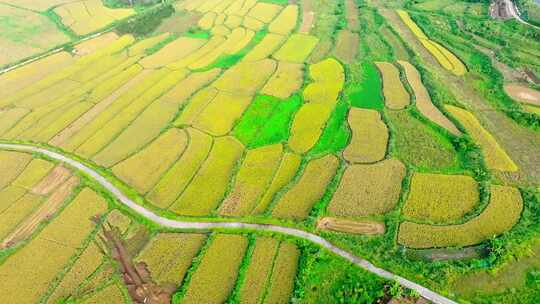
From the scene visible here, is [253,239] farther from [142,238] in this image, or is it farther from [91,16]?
[91,16]

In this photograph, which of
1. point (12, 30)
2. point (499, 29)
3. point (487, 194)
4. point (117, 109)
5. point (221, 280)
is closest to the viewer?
point (221, 280)

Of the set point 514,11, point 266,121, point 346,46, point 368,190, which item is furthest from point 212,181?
point 514,11

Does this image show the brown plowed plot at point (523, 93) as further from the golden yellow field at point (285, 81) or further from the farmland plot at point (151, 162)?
the farmland plot at point (151, 162)

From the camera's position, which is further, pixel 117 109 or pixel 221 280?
pixel 117 109

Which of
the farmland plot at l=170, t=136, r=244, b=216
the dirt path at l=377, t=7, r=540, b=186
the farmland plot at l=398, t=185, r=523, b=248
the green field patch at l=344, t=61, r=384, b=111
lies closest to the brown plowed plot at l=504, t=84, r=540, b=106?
the dirt path at l=377, t=7, r=540, b=186

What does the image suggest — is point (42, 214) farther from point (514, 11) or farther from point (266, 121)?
point (514, 11)

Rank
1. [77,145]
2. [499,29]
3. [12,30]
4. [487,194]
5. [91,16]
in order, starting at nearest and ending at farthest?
[487,194] → [77,145] → [499,29] → [12,30] → [91,16]

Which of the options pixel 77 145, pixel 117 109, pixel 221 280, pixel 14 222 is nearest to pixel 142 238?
pixel 221 280
